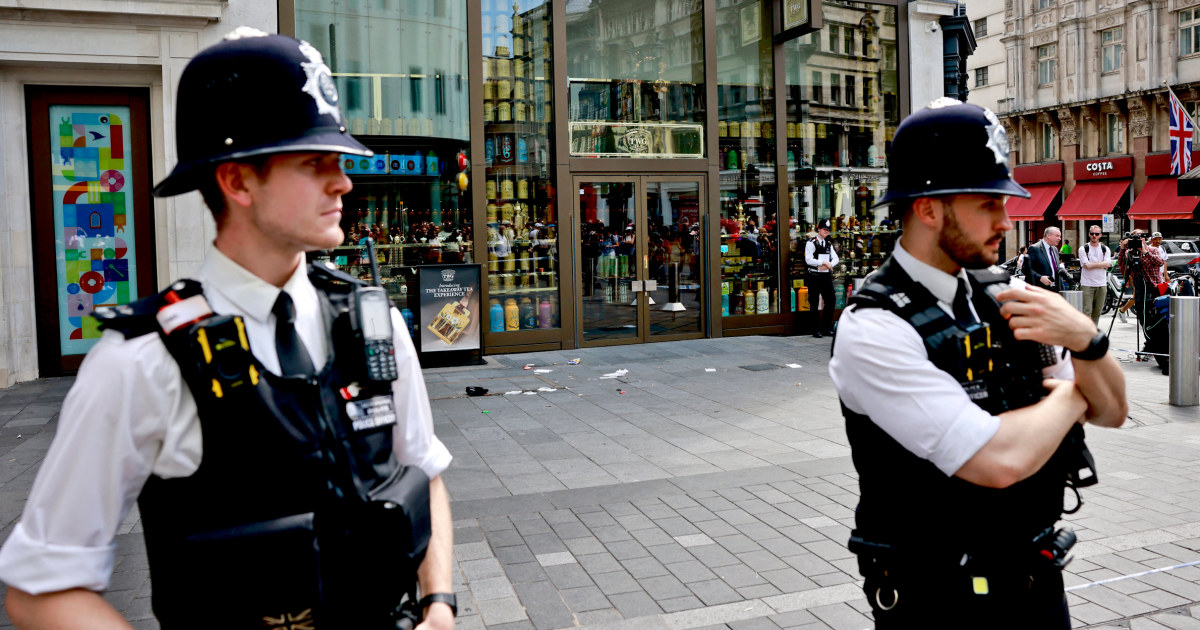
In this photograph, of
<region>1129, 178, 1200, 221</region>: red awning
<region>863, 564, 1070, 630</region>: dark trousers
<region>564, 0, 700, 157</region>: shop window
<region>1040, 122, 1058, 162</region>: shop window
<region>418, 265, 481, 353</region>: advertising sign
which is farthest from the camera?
<region>1040, 122, 1058, 162</region>: shop window

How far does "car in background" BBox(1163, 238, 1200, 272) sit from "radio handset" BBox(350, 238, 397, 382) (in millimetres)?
28646

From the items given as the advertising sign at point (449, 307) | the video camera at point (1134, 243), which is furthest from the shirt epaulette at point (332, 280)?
the video camera at point (1134, 243)

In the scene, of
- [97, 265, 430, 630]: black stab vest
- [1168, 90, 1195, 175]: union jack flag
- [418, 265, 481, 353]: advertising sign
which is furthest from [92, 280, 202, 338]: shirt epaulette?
[1168, 90, 1195, 175]: union jack flag

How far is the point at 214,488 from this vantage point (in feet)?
5.41

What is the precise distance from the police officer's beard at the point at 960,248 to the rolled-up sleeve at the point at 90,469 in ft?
5.89

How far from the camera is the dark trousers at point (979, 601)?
2.21m

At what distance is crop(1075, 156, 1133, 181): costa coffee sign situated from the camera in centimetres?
3862

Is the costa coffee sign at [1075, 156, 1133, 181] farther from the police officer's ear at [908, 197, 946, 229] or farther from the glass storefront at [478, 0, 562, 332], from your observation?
the police officer's ear at [908, 197, 946, 229]

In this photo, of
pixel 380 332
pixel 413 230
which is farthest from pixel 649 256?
pixel 380 332

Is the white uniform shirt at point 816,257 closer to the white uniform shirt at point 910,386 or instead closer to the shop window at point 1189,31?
the white uniform shirt at point 910,386

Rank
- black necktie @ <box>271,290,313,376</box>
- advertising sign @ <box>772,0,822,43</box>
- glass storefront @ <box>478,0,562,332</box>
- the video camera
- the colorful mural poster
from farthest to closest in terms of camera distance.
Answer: the video camera
advertising sign @ <box>772,0,822,43</box>
glass storefront @ <box>478,0,562,332</box>
the colorful mural poster
black necktie @ <box>271,290,313,376</box>

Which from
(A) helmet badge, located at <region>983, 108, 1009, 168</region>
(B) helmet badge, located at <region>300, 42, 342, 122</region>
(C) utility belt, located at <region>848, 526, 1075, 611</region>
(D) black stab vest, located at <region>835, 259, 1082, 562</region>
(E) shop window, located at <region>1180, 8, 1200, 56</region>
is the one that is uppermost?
(E) shop window, located at <region>1180, 8, 1200, 56</region>

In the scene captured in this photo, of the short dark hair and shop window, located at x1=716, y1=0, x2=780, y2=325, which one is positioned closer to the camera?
the short dark hair

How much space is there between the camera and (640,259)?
47.2 ft
